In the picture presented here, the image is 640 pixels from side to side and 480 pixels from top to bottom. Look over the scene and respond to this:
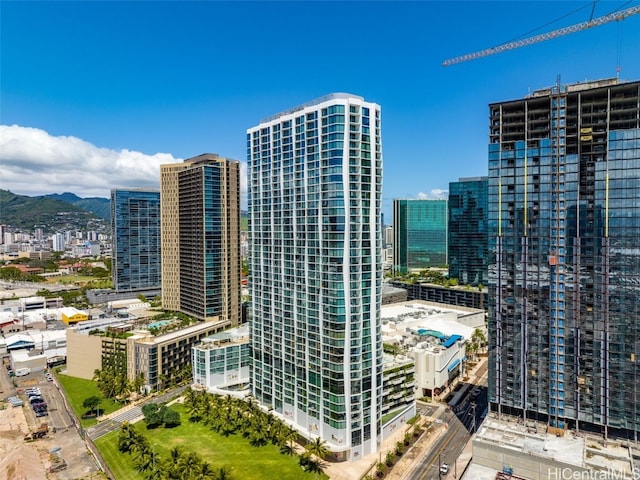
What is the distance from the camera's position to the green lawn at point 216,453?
83.8 metres

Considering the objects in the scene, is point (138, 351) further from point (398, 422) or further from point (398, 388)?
point (398, 422)

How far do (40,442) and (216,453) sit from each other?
45.3m

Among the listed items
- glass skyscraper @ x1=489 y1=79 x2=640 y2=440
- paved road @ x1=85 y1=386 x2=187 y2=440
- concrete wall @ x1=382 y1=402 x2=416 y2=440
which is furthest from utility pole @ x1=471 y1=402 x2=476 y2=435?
paved road @ x1=85 y1=386 x2=187 y2=440

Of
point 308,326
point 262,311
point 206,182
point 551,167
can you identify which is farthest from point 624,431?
point 206,182

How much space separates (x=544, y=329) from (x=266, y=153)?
73.9 m

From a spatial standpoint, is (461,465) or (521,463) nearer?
(521,463)

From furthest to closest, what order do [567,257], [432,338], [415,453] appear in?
[432,338] < [415,453] < [567,257]

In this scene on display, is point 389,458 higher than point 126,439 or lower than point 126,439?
lower

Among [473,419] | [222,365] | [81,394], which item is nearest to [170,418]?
[222,365]


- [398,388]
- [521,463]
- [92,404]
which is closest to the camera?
[521,463]

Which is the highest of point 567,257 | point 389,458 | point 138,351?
point 567,257

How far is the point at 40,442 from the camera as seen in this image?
101 meters

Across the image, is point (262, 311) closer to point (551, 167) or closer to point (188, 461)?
point (188, 461)

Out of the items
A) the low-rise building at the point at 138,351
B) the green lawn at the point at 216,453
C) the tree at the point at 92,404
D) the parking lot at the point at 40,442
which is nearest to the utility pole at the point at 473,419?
the green lawn at the point at 216,453
